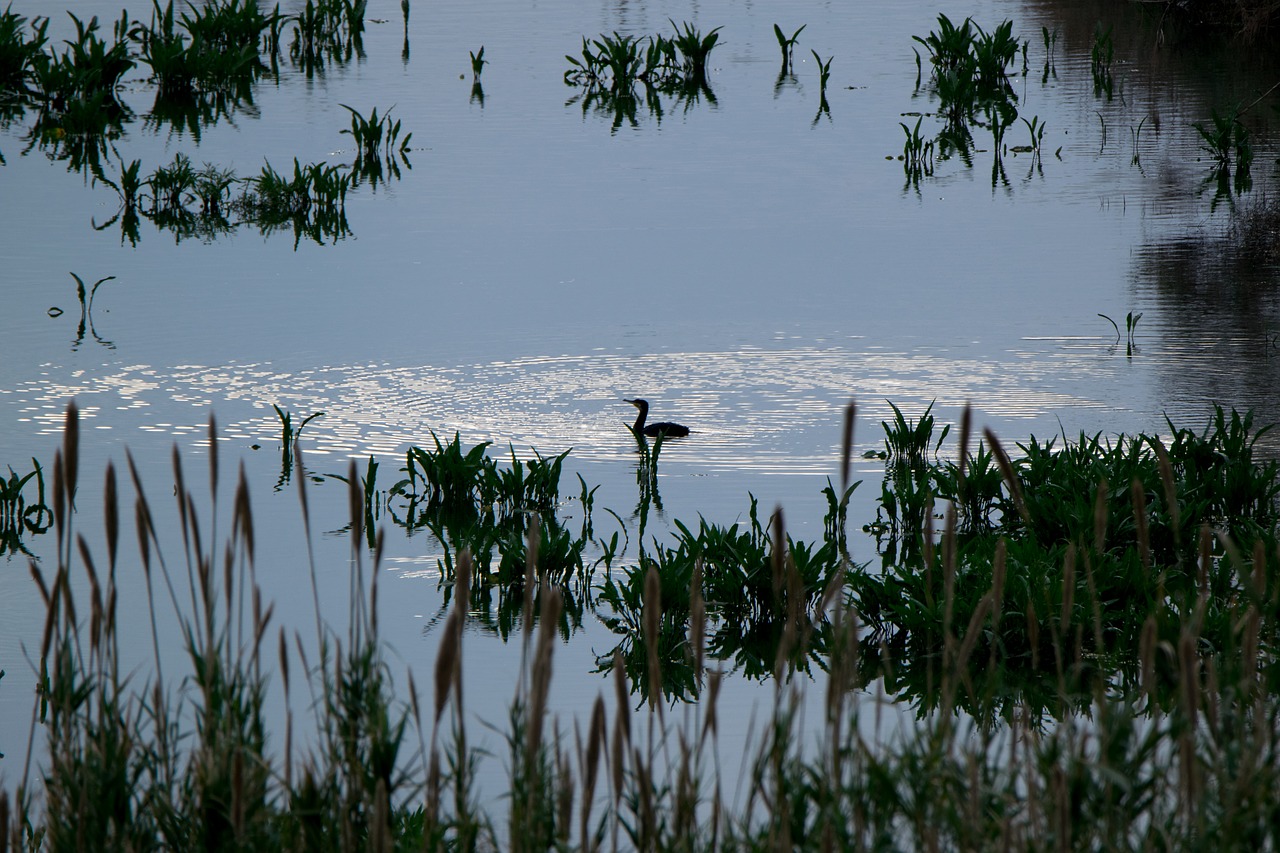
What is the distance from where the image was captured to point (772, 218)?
12.1 meters

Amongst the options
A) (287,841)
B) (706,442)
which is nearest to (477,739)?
(287,841)

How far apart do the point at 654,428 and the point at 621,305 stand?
254cm

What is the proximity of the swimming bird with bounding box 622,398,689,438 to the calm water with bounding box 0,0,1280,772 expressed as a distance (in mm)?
127

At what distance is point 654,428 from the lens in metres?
7.48

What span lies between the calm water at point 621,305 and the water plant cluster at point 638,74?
945 millimetres

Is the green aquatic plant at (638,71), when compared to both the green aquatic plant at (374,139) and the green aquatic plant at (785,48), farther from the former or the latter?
the green aquatic plant at (374,139)

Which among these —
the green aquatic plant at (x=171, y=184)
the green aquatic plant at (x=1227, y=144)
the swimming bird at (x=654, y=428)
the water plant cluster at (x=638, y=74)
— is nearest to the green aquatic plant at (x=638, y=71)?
the water plant cluster at (x=638, y=74)

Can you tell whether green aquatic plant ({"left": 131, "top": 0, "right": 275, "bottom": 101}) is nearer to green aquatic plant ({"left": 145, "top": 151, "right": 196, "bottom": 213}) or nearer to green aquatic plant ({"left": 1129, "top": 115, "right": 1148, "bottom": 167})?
green aquatic plant ({"left": 145, "top": 151, "right": 196, "bottom": 213})

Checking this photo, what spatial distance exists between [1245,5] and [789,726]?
19166 mm

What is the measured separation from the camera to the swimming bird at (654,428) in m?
7.48

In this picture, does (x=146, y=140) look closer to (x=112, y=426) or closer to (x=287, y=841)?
(x=112, y=426)

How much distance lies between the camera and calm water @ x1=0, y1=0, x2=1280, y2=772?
7.47 m

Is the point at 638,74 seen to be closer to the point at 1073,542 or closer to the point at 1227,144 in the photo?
the point at 1227,144

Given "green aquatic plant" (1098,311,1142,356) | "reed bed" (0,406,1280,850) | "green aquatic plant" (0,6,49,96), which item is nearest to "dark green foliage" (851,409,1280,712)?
"green aquatic plant" (1098,311,1142,356)
